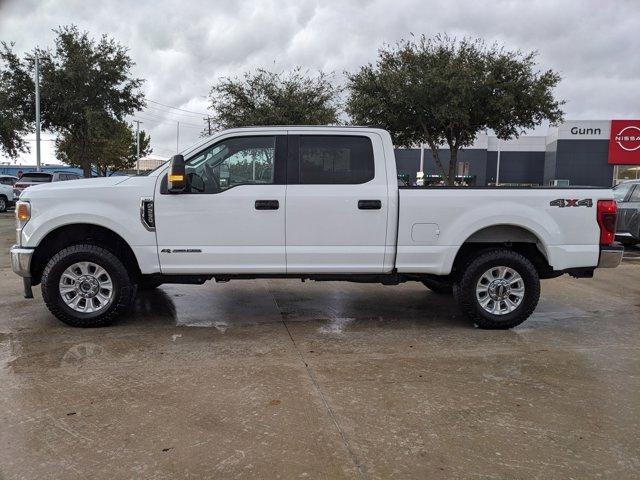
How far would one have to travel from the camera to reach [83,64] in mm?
26344

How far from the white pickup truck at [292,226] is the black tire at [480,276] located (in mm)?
11

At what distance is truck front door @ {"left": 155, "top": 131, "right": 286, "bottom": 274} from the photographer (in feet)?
17.8

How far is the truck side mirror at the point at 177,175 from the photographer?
517 centimetres

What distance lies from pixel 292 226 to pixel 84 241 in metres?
2.13

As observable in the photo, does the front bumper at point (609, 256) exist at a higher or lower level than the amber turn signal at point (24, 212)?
lower

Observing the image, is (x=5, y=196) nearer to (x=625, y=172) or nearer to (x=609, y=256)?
(x=609, y=256)

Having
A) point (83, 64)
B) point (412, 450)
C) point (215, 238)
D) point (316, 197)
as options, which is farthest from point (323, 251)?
point (83, 64)

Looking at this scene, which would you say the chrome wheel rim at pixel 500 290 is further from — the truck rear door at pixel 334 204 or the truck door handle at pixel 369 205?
the truck door handle at pixel 369 205

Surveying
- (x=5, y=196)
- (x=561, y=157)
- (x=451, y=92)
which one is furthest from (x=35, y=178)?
(x=561, y=157)

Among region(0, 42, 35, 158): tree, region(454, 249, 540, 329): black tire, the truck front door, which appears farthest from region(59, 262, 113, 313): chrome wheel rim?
region(0, 42, 35, 158): tree

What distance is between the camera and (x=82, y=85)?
26.9 metres

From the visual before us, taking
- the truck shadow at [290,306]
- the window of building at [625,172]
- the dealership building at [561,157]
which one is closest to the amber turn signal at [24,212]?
the truck shadow at [290,306]

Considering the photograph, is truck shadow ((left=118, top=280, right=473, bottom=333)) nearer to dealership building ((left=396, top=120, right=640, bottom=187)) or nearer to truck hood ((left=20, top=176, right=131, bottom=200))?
truck hood ((left=20, top=176, right=131, bottom=200))

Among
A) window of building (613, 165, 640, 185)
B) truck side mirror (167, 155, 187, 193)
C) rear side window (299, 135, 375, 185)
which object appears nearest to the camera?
truck side mirror (167, 155, 187, 193)
